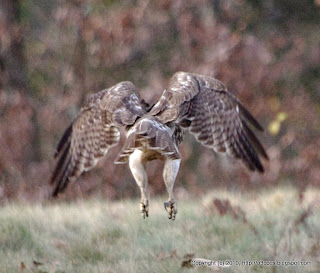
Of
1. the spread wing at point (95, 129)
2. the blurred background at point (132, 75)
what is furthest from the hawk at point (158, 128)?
the blurred background at point (132, 75)

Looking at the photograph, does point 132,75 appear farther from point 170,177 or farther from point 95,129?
point 170,177

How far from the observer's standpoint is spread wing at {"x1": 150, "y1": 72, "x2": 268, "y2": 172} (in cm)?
807

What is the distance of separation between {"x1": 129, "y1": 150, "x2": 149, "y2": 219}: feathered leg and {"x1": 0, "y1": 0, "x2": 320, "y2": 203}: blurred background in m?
5.25

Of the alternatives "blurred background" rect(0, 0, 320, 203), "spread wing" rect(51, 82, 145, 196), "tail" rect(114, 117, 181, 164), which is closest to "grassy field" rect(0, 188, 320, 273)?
"spread wing" rect(51, 82, 145, 196)

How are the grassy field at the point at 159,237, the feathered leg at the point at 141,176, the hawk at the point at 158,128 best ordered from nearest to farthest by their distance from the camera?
1. the grassy field at the point at 159,237
2. the hawk at the point at 158,128
3. the feathered leg at the point at 141,176

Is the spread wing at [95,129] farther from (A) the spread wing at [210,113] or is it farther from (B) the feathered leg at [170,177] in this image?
(B) the feathered leg at [170,177]

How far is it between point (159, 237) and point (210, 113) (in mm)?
1397

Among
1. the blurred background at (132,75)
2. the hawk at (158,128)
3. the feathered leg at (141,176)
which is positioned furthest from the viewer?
the blurred background at (132,75)

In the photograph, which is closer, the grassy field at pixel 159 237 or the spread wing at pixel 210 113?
the grassy field at pixel 159 237

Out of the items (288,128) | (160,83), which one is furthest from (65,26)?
(288,128)

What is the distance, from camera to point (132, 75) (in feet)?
48.7

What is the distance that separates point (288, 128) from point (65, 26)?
508cm

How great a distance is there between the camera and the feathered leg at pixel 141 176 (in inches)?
299

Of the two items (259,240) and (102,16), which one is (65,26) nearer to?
(102,16)
